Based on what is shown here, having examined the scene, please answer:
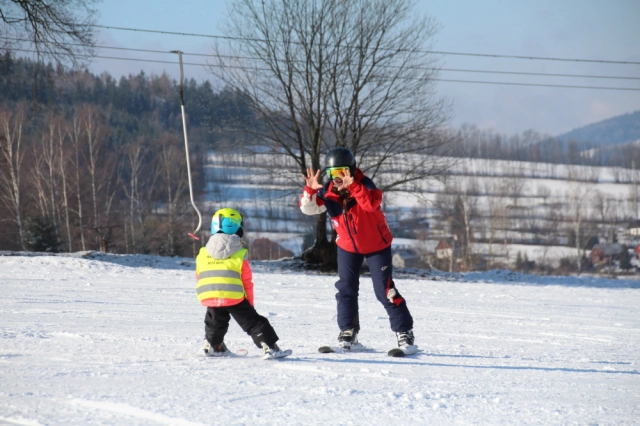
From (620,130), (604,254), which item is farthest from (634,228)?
(620,130)

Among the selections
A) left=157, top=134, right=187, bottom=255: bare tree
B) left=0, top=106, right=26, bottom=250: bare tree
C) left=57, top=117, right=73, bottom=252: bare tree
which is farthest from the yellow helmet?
left=157, top=134, right=187, bottom=255: bare tree

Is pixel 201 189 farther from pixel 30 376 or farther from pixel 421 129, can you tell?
pixel 30 376

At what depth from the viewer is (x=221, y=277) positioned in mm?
4895

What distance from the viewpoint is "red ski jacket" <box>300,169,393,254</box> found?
5391 millimetres

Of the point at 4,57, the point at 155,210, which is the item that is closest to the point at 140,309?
the point at 4,57

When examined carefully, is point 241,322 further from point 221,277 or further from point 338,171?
point 338,171

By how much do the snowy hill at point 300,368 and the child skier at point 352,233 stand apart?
39 cm

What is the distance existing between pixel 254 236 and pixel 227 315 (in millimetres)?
57516

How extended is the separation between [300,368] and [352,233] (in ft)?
4.42

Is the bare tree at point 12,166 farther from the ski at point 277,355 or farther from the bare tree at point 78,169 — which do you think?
the ski at point 277,355

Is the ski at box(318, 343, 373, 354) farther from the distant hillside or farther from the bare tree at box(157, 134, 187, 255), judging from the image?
the distant hillside

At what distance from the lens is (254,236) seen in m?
62.2

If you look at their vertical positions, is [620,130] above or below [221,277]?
above

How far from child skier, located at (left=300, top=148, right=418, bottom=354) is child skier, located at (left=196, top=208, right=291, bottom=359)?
795 millimetres
